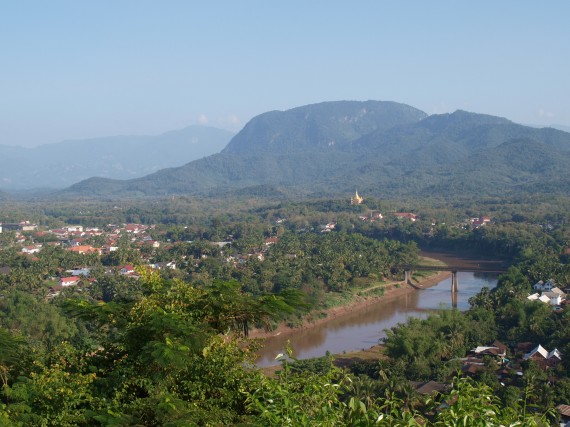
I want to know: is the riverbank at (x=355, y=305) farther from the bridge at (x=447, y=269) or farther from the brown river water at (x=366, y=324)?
the bridge at (x=447, y=269)

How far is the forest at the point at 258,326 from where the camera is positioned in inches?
225

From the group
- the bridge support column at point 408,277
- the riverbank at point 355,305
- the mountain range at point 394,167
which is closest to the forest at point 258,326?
the riverbank at point 355,305

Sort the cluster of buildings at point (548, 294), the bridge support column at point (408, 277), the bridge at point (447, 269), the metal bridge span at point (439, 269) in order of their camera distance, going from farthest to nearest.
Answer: the bridge support column at point (408, 277) < the metal bridge span at point (439, 269) < the bridge at point (447, 269) < the cluster of buildings at point (548, 294)

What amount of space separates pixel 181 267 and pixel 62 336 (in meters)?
16.9

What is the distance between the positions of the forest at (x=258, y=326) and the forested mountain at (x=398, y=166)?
40.9 m

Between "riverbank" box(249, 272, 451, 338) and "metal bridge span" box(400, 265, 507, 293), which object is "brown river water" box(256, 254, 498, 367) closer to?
"riverbank" box(249, 272, 451, 338)

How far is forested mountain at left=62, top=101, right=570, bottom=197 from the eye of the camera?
362 feet

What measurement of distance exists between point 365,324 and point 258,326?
21827 mm

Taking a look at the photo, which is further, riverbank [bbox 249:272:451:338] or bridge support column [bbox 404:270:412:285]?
bridge support column [bbox 404:270:412:285]

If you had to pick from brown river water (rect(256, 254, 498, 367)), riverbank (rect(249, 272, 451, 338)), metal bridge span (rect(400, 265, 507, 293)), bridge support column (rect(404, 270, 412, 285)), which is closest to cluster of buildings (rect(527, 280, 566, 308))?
brown river water (rect(256, 254, 498, 367))

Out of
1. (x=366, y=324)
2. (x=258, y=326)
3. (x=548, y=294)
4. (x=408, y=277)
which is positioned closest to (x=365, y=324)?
(x=366, y=324)

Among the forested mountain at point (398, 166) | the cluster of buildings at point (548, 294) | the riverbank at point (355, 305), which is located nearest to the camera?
the riverbank at point (355, 305)

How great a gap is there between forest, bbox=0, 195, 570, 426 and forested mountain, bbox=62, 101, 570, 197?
134 feet

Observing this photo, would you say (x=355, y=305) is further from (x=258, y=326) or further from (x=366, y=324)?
(x=258, y=326)
